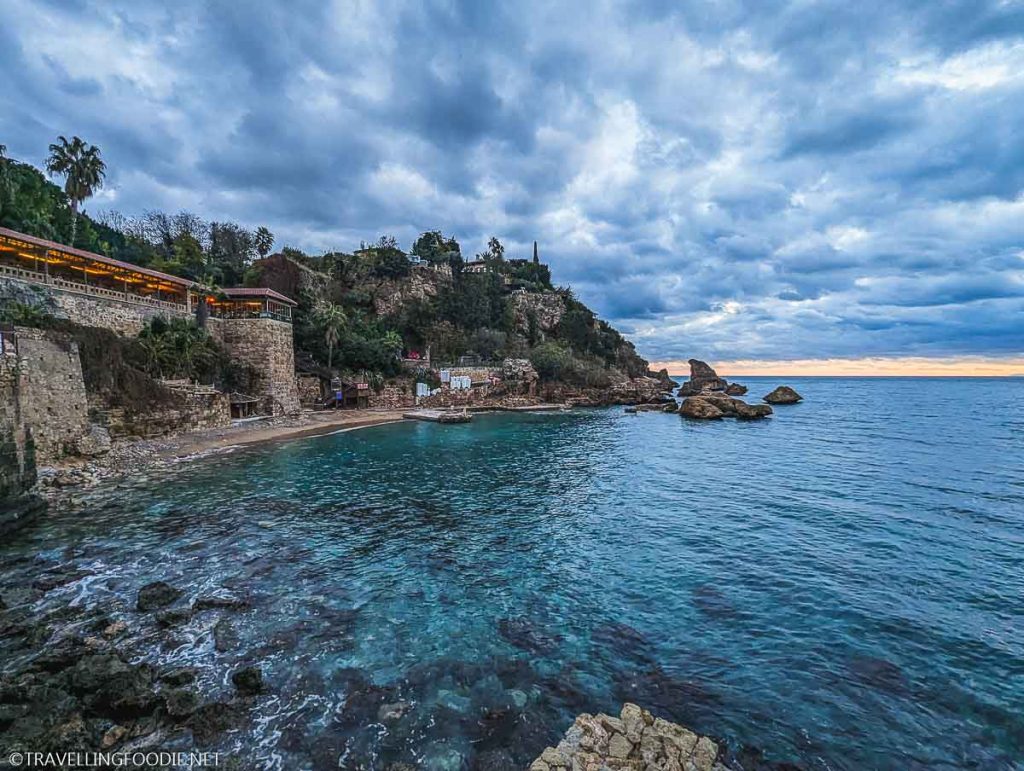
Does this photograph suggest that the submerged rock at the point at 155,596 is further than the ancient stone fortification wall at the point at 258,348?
No

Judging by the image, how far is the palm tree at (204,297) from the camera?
118 ft

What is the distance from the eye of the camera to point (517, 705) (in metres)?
6.35

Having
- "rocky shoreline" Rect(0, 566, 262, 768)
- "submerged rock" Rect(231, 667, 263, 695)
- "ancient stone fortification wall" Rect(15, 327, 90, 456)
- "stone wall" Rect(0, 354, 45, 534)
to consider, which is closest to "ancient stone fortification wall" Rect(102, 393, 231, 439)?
"ancient stone fortification wall" Rect(15, 327, 90, 456)

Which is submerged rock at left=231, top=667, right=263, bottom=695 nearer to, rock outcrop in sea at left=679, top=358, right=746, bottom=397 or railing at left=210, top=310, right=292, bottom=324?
railing at left=210, top=310, right=292, bottom=324

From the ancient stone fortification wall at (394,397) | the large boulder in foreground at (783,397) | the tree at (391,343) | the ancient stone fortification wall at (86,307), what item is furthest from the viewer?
the large boulder in foreground at (783,397)

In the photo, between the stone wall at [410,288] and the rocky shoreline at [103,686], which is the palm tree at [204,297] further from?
the rocky shoreline at [103,686]

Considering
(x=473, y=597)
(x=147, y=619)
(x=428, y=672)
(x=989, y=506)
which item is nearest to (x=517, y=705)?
(x=428, y=672)

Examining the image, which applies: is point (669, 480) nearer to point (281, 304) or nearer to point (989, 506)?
point (989, 506)

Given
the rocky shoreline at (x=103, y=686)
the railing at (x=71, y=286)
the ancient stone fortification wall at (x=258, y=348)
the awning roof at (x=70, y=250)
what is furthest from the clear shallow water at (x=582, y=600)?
the ancient stone fortification wall at (x=258, y=348)

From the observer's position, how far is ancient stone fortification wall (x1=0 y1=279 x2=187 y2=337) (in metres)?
24.1

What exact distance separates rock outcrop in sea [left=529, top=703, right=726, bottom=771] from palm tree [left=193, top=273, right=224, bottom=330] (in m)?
41.4

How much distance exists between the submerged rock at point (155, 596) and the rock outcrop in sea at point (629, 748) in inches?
343

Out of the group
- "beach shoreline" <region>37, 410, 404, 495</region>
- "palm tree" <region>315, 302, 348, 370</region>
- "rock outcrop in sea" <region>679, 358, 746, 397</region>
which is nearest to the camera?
"beach shoreline" <region>37, 410, 404, 495</region>

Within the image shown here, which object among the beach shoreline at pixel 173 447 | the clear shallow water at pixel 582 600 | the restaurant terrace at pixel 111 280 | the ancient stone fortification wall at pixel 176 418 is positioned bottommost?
the clear shallow water at pixel 582 600
